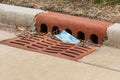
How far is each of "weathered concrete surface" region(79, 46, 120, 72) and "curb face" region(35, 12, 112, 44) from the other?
0.23m

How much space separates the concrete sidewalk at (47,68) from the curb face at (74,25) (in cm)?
30

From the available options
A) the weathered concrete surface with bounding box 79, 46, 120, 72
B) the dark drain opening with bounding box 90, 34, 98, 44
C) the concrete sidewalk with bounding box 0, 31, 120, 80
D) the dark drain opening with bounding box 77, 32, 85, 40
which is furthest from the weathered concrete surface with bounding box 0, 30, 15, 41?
the weathered concrete surface with bounding box 79, 46, 120, 72

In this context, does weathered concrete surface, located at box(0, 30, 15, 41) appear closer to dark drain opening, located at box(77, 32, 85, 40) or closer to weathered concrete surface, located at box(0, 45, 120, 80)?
weathered concrete surface, located at box(0, 45, 120, 80)

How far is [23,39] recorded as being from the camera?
199 inches

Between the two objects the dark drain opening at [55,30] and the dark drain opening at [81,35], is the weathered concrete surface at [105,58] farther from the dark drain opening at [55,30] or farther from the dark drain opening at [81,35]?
the dark drain opening at [55,30]

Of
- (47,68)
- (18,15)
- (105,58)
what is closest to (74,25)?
(105,58)

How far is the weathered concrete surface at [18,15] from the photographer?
5.38 metres

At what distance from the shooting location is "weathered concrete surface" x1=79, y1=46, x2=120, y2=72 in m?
4.19

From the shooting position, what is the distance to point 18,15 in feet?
17.9

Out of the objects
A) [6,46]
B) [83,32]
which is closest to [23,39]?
[6,46]

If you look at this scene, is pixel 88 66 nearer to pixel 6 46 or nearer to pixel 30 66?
pixel 30 66

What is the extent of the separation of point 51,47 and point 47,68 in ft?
2.29

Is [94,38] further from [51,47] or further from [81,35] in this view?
[51,47]

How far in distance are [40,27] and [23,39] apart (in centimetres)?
38
